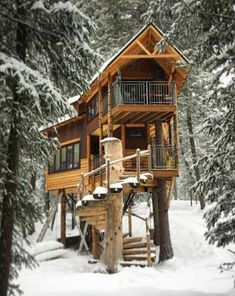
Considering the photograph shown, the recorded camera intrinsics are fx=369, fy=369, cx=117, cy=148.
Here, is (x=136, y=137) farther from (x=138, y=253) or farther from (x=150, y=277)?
(x=150, y=277)

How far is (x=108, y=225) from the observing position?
15.0 metres

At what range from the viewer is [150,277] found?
44.5 ft

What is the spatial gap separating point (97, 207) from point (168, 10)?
28.5 ft

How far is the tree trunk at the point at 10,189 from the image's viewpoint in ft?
22.0

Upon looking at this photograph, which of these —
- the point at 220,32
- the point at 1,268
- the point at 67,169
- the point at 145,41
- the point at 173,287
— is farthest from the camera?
the point at 67,169

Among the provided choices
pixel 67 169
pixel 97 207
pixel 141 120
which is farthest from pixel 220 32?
pixel 67 169

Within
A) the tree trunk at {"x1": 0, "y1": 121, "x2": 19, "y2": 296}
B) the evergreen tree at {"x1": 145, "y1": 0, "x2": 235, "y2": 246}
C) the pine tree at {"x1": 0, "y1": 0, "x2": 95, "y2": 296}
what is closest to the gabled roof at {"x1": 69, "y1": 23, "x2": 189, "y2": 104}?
the evergreen tree at {"x1": 145, "y1": 0, "x2": 235, "y2": 246}

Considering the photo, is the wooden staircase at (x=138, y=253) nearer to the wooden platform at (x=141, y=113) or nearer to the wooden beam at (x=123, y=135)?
the wooden beam at (x=123, y=135)

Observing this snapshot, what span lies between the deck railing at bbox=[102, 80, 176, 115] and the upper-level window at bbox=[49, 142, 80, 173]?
497 centimetres

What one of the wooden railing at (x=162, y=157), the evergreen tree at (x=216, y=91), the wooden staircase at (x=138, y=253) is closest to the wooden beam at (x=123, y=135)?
the wooden railing at (x=162, y=157)

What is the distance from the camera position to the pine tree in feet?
22.2

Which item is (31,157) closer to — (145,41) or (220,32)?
(220,32)

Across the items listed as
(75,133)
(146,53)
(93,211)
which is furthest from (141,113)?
(75,133)

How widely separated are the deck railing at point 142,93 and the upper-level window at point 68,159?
16.3 ft
